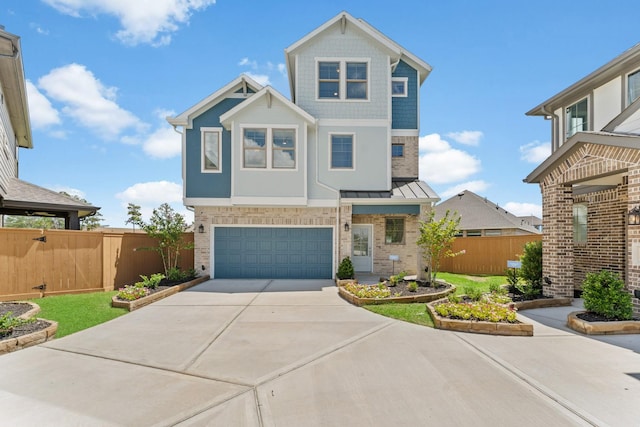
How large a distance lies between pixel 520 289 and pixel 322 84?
9.70m

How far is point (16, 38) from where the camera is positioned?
8648 millimetres

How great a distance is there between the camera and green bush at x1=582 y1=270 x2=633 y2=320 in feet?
19.6

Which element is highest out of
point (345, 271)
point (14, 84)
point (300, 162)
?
point (14, 84)

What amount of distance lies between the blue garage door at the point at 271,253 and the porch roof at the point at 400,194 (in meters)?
1.72

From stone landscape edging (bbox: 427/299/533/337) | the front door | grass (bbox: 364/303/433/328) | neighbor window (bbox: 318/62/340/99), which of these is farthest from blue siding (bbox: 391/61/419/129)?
stone landscape edging (bbox: 427/299/533/337)

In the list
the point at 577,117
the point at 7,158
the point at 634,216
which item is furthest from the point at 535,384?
the point at 7,158

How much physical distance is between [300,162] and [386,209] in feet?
11.8

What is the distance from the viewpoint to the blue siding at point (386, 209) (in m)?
12.3

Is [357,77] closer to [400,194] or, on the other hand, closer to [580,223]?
[400,194]

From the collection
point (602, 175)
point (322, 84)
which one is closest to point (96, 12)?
point (322, 84)

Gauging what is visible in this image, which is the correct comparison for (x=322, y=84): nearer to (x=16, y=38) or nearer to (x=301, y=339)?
(x=16, y=38)

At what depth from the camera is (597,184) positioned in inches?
343

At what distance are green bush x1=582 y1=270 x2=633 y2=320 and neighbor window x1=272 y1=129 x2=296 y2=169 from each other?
9080 mm

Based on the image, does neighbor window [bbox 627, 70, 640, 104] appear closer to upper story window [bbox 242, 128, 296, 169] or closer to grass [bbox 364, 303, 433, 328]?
grass [bbox 364, 303, 433, 328]
